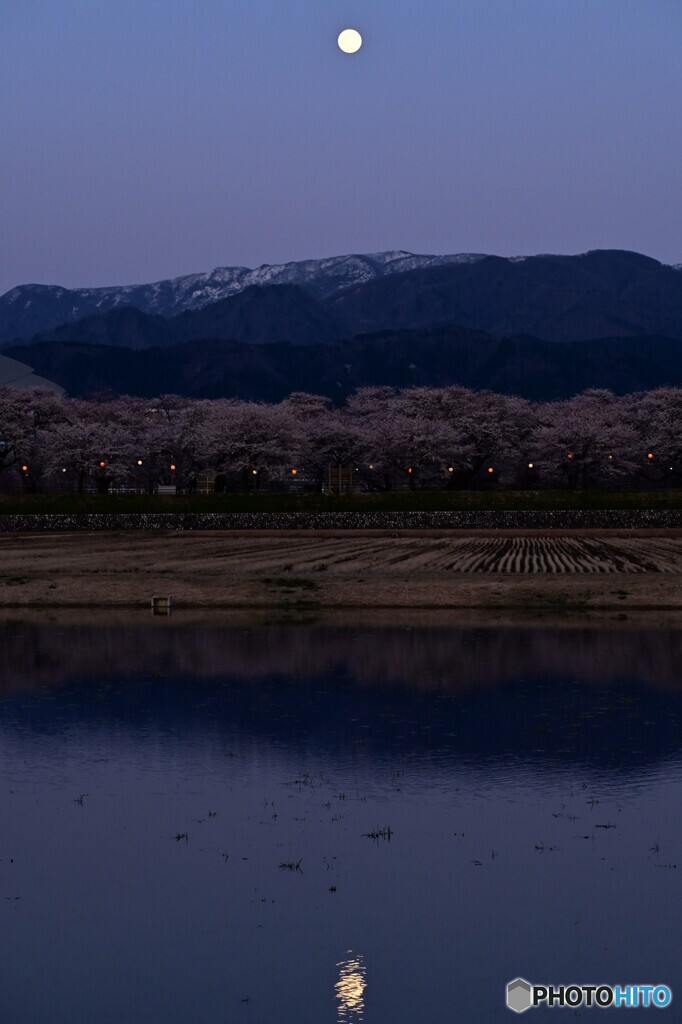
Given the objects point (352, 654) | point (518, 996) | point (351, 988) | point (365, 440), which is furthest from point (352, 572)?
point (365, 440)

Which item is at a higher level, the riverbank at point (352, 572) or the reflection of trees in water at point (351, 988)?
the riverbank at point (352, 572)

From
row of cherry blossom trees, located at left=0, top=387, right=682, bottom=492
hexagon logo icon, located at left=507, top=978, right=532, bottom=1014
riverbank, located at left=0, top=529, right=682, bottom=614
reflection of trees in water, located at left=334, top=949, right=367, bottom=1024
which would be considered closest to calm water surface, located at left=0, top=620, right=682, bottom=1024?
reflection of trees in water, located at left=334, top=949, right=367, bottom=1024

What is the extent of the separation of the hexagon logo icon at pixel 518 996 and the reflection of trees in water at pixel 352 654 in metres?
16.3

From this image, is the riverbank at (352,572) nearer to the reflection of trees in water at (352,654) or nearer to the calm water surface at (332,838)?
the reflection of trees in water at (352,654)

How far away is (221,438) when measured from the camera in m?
151

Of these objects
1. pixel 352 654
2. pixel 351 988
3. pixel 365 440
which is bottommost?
pixel 351 988

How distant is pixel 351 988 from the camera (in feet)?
41.2

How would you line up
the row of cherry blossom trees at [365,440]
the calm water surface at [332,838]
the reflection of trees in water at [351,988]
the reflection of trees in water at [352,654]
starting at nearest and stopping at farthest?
the reflection of trees in water at [351,988]
the calm water surface at [332,838]
the reflection of trees in water at [352,654]
the row of cherry blossom trees at [365,440]

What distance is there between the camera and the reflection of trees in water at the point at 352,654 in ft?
101

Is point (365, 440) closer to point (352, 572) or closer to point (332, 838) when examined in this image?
point (352, 572)

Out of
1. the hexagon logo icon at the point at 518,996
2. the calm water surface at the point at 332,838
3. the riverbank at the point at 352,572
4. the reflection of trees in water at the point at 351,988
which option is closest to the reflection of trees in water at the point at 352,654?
the calm water surface at the point at 332,838

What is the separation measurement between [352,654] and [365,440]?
406 ft

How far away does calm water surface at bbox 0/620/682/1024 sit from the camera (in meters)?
12.9

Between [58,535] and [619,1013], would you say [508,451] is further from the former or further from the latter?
[619,1013]
